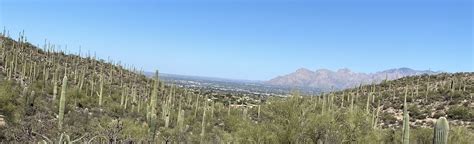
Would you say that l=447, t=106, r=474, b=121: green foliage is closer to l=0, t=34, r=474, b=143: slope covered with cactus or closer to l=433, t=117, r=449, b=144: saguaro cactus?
l=0, t=34, r=474, b=143: slope covered with cactus

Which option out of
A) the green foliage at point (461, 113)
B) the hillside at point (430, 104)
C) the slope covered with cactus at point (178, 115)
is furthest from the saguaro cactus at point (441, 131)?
the green foliage at point (461, 113)

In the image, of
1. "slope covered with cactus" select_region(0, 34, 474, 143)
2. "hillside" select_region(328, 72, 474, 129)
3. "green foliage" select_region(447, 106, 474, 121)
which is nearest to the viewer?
"slope covered with cactus" select_region(0, 34, 474, 143)

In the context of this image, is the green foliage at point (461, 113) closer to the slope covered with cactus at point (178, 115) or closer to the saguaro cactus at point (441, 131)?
the slope covered with cactus at point (178, 115)

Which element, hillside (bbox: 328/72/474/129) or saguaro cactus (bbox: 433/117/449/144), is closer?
saguaro cactus (bbox: 433/117/449/144)

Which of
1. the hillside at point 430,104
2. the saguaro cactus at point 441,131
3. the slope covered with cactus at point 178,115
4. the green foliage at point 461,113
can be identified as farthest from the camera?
the hillside at point 430,104

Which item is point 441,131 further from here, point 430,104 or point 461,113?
point 430,104

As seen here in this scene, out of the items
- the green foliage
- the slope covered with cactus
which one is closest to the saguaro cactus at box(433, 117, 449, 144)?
the slope covered with cactus

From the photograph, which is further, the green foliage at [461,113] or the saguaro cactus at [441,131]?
the green foliage at [461,113]

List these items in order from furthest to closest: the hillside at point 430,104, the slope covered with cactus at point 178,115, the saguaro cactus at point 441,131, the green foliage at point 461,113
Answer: the hillside at point 430,104 → the green foliage at point 461,113 → the slope covered with cactus at point 178,115 → the saguaro cactus at point 441,131

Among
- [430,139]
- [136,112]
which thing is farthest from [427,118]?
[136,112]

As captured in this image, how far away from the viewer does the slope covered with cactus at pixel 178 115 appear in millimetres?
17672

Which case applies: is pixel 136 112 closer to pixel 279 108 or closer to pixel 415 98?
pixel 279 108

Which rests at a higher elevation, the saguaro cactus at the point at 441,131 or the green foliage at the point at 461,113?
the saguaro cactus at the point at 441,131

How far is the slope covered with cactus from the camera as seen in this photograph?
696 inches
